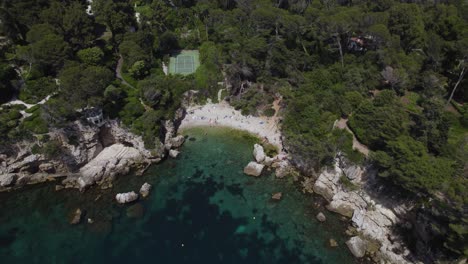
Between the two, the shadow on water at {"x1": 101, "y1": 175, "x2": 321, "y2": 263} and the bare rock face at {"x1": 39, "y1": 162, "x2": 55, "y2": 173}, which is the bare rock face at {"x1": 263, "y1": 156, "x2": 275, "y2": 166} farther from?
the bare rock face at {"x1": 39, "y1": 162, "x2": 55, "y2": 173}

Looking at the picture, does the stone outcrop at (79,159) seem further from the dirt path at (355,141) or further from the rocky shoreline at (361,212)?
the dirt path at (355,141)

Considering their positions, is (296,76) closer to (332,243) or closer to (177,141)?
(177,141)

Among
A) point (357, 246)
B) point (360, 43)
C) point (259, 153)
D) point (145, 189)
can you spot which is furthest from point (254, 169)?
point (360, 43)

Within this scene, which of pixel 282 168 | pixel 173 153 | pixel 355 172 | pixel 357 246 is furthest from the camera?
pixel 173 153

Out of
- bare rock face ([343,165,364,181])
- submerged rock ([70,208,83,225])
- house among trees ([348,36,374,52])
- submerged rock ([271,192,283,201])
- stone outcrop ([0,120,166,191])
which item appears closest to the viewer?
submerged rock ([70,208,83,225])

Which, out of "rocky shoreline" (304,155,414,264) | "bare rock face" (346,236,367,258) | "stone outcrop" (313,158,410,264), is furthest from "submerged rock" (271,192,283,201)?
"bare rock face" (346,236,367,258)

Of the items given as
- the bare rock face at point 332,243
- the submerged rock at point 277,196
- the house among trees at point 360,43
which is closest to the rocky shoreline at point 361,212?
the bare rock face at point 332,243
